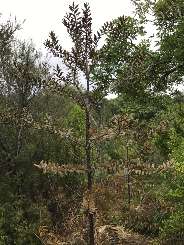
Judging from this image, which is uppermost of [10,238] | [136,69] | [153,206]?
[136,69]

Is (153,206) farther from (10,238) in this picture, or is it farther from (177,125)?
(10,238)

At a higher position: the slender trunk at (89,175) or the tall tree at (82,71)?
the tall tree at (82,71)

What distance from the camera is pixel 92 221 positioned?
7688 millimetres

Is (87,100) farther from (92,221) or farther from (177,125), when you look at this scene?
(177,125)

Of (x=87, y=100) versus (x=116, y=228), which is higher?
(x=87, y=100)

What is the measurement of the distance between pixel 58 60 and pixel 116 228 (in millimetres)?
2747

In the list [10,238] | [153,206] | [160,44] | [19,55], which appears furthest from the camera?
[19,55]

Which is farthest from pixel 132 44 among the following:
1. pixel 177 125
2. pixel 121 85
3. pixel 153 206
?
pixel 121 85

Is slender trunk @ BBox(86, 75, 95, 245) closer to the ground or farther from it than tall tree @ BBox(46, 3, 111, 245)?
closer to the ground

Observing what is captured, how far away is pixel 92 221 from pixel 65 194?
43.5 ft

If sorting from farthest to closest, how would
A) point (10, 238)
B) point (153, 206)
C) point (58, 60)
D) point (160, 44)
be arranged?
point (160, 44)
point (10, 238)
point (153, 206)
point (58, 60)

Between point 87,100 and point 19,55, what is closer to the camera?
point 87,100

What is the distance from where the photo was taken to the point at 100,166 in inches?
296

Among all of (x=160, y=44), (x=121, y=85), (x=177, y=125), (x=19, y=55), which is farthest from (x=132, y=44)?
(x=121, y=85)
